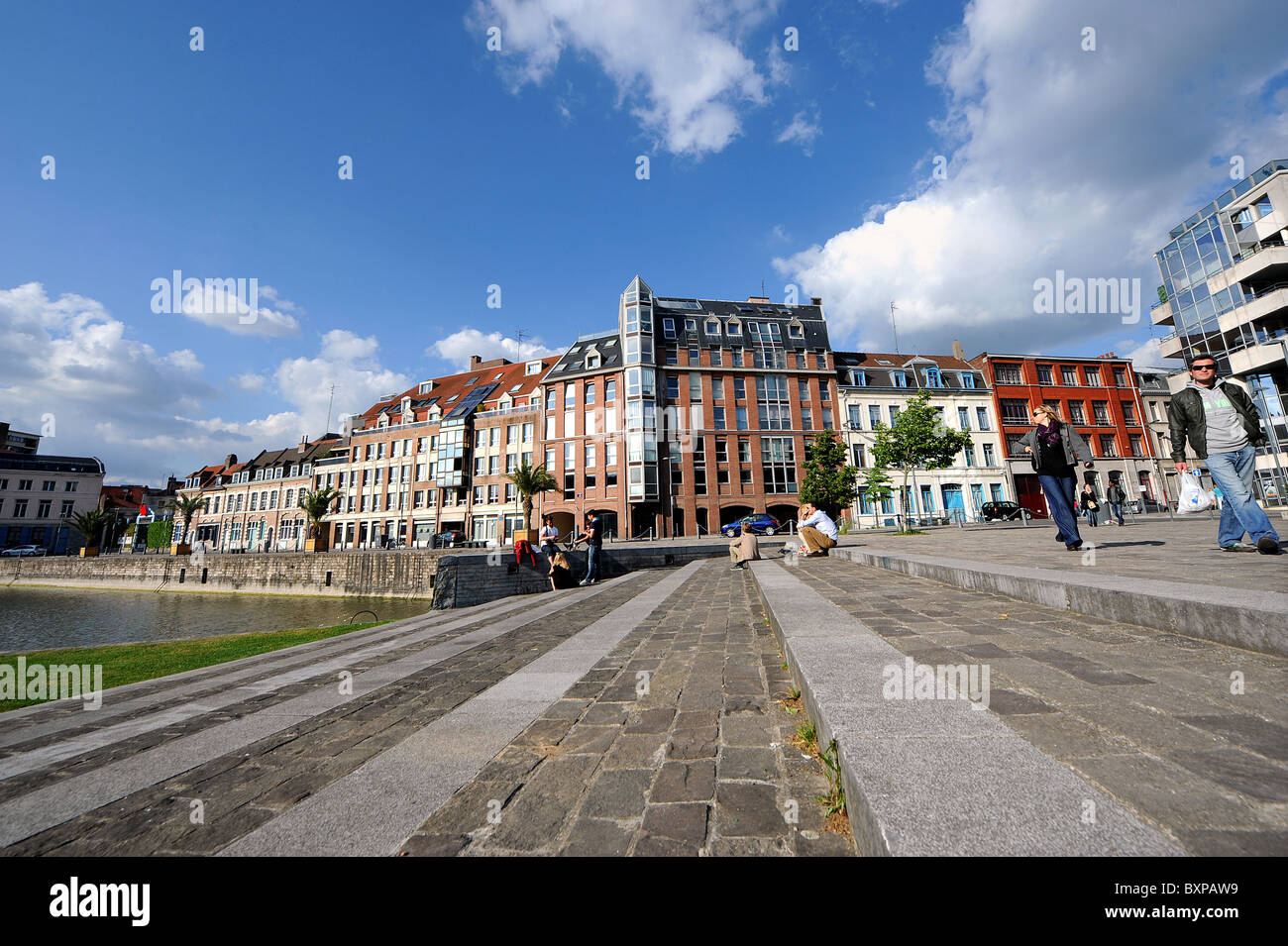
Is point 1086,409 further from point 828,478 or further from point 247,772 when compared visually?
point 247,772

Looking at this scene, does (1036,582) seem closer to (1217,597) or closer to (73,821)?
(1217,597)

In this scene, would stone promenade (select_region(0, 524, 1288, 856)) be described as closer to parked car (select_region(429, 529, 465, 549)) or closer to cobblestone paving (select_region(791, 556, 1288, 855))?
cobblestone paving (select_region(791, 556, 1288, 855))

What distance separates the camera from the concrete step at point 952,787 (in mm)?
1147

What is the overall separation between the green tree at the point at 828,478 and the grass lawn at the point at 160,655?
77.4 ft

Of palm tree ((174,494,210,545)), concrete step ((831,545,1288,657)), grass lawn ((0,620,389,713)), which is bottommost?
grass lawn ((0,620,389,713))

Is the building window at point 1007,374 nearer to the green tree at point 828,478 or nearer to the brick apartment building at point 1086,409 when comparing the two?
the brick apartment building at point 1086,409

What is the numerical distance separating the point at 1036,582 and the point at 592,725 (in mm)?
3987

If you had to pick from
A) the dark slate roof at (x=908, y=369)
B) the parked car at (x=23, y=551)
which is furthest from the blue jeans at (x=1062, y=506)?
the parked car at (x=23, y=551)

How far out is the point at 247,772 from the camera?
2.29 m

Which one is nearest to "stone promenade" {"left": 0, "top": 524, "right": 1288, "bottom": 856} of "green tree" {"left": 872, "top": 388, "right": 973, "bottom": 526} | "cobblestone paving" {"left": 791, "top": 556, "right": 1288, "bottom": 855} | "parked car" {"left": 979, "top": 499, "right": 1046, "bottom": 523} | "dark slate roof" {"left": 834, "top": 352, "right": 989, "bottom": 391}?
"cobblestone paving" {"left": 791, "top": 556, "right": 1288, "bottom": 855}

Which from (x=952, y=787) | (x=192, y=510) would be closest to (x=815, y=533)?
(x=952, y=787)

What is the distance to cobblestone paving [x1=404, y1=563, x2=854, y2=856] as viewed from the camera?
153 cm

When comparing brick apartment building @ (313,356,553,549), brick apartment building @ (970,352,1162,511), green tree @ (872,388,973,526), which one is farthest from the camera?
brick apartment building @ (313,356,553,549)

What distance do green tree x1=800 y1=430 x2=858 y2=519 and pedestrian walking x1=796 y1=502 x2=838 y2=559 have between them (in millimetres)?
15951
